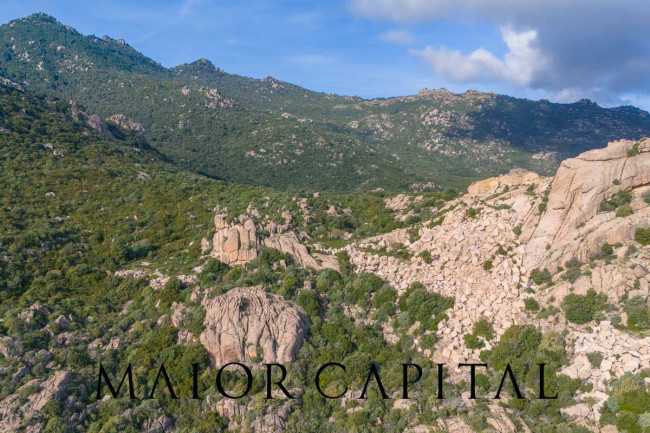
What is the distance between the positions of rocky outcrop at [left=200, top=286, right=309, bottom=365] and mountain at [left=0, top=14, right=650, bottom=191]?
63970 mm

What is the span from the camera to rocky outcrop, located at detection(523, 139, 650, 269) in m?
25.7

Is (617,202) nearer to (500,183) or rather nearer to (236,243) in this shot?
(500,183)

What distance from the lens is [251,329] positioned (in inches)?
1068

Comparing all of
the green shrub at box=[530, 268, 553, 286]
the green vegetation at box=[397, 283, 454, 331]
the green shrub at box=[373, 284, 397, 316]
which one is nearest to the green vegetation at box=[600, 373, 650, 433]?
the green shrub at box=[530, 268, 553, 286]

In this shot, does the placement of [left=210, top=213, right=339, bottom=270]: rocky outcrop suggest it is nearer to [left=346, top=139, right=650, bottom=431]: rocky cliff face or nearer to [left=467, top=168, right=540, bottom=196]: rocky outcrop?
[left=346, top=139, right=650, bottom=431]: rocky cliff face

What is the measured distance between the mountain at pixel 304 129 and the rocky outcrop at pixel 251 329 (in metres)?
64.0

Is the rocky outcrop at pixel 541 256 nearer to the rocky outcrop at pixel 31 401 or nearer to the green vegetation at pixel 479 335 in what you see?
the green vegetation at pixel 479 335

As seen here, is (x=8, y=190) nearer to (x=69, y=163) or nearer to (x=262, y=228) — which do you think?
(x=69, y=163)

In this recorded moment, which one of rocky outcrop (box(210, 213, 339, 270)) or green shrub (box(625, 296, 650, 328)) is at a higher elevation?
rocky outcrop (box(210, 213, 339, 270))

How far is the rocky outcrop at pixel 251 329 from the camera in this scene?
1048 inches

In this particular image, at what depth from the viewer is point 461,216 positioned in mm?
33844

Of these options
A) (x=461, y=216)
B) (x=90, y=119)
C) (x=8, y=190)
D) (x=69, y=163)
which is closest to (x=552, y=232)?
(x=461, y=216)

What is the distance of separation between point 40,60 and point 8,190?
14265 cm

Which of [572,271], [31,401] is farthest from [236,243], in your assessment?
[572,271]
